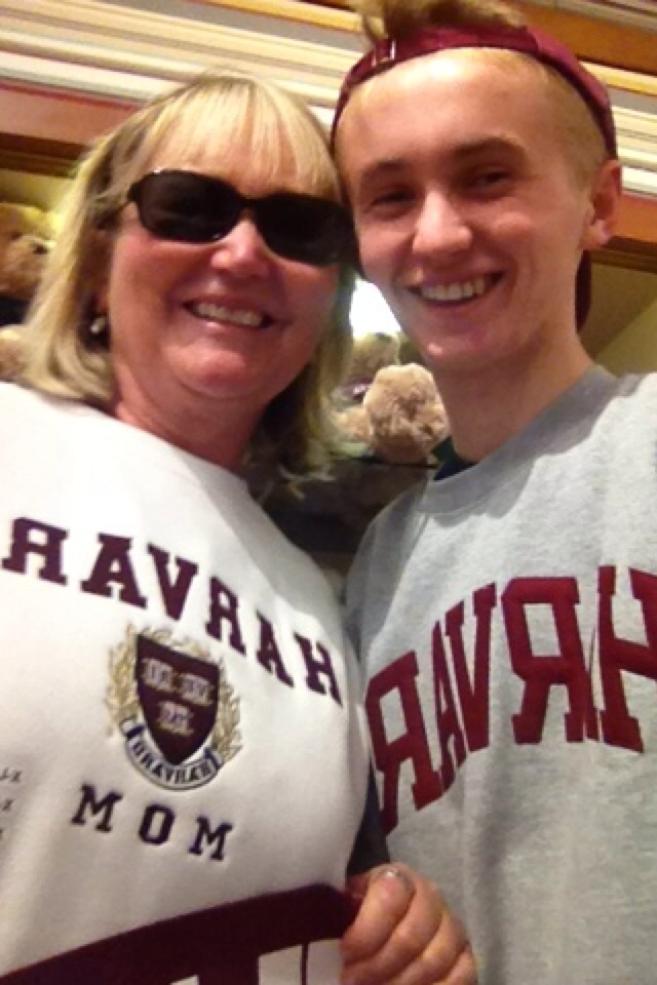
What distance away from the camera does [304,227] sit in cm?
90

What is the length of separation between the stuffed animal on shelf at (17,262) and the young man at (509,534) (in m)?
0.57

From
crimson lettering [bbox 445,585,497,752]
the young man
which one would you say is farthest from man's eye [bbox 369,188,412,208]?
crimson lettering [bbox 445,585,497,752]

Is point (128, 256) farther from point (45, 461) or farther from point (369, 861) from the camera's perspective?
point (369, 861)

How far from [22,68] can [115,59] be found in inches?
4.9

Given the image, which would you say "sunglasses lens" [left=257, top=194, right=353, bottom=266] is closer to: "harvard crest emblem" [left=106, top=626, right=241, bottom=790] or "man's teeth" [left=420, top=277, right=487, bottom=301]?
"man's teeth" [left=420, top=277, right=487, bottom=301]

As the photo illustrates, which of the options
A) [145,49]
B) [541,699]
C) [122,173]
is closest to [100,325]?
[122,173]

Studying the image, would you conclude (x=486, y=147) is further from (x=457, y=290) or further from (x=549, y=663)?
(x=549, y=663)

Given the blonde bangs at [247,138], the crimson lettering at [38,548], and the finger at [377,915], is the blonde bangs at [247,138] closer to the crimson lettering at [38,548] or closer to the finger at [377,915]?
the crimson lettering at [38,548]

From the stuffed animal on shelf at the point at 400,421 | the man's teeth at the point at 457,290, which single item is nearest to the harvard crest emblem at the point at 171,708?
the man's teeth at the point at 457,290

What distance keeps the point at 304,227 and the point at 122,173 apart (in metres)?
0.18

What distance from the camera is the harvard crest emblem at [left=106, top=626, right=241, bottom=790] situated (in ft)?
2.18

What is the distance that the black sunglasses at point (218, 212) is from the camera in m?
0.86

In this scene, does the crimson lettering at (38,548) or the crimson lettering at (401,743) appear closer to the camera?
the crimson lettering at (38,548)

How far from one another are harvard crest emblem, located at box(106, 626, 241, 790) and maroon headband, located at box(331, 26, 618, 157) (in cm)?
51
